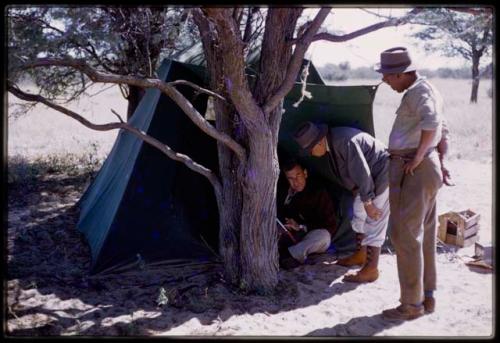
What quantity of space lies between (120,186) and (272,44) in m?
2.11

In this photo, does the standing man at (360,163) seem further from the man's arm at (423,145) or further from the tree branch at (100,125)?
the tree branch at (100,125)

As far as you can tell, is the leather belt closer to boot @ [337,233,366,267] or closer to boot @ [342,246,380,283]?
boot @ [342,246,380,283]

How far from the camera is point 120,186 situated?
5.13 metres

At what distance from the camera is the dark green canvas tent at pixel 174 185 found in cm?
488

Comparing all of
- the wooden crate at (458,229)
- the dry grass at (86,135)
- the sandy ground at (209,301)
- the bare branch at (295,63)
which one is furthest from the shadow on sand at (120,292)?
the dry grass at (86,135)

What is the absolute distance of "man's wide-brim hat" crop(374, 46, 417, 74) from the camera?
3758 mm

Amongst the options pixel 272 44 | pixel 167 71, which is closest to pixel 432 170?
pixel 272 44

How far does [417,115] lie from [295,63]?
3.18 ft

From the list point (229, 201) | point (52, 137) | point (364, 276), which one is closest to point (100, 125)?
point (229, 201)

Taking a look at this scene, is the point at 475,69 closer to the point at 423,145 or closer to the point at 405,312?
the point at 423,145

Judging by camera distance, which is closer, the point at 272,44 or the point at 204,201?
the point at 272,44

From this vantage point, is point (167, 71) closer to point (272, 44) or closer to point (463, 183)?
point (272, 44)

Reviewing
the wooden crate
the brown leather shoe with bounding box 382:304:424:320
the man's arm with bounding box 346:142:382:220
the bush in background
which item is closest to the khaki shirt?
the man's arm with bounding box 346:142:382:220

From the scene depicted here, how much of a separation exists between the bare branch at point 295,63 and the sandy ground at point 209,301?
1570mm
